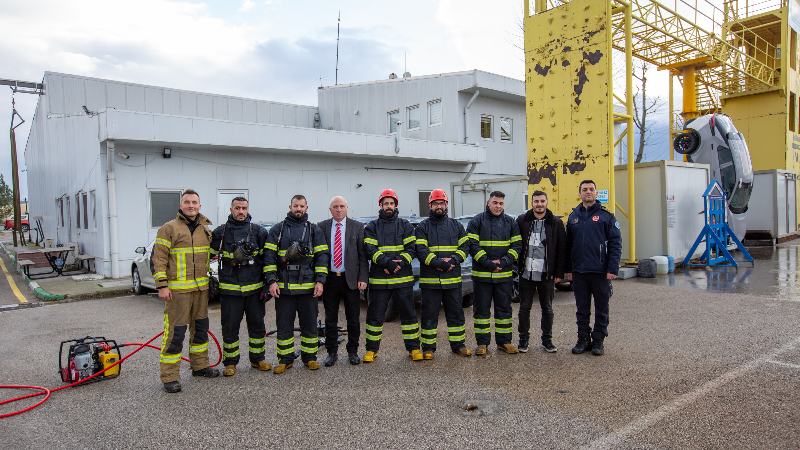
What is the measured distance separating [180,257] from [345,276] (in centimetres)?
167

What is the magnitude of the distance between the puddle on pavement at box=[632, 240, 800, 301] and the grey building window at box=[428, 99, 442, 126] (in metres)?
10.7

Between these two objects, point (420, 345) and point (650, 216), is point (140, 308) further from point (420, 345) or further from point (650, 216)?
point (650, 216)

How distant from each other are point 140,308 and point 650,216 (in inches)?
436

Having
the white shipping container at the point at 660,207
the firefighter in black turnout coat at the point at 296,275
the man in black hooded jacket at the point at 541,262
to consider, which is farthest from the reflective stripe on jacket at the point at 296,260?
the white shipping container at the point at 660,207

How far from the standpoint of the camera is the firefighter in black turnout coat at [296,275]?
17.1 ft

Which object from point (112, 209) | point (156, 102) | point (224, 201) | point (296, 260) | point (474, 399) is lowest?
point (474, 399)

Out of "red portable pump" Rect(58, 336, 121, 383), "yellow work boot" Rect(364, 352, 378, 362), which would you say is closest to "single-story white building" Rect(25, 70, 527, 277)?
"red portable pump" Rect(58, 336, 121, 383)

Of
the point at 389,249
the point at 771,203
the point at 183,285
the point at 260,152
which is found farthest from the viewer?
the point at 771,203

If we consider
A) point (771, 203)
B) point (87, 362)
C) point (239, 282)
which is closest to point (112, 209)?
point (87, 362)

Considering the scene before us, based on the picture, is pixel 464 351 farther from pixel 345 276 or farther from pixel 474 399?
pixel 345 276

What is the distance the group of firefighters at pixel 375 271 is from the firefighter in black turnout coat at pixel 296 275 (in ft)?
0.04

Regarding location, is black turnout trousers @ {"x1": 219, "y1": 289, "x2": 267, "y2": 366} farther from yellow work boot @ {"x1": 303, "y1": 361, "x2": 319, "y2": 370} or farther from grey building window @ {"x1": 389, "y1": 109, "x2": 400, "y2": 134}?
grey building window @ {"x1": 389, "y1": 109, "x2": 400, "y2": 134}

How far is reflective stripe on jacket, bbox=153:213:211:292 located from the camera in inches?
188

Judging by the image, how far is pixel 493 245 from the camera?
5.62m
